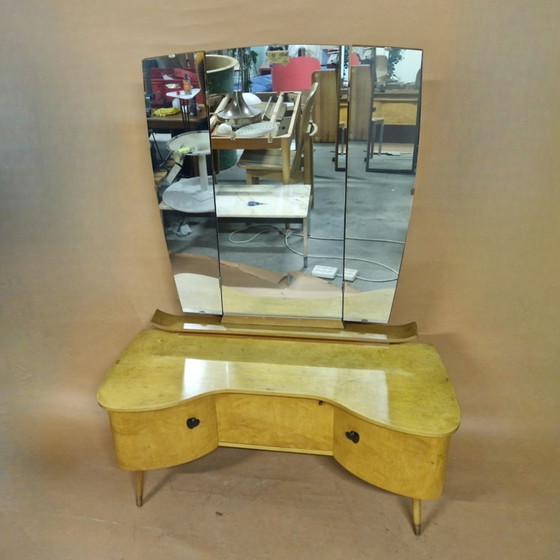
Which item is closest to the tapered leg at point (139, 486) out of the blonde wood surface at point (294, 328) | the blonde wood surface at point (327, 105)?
the blonde wood surface at point (294, 328)

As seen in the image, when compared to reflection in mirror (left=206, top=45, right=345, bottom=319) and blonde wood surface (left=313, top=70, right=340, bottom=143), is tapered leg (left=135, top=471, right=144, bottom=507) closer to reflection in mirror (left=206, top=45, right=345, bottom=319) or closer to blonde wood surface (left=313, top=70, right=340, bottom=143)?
reflection in mirror (left=206, top=45, right=345, bottom=319)

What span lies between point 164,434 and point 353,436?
47 centimetres

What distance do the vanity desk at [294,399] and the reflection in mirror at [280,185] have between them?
91 millimetres

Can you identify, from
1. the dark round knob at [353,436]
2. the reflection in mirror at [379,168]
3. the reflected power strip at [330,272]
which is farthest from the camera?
the reflected power strip at [330,272]

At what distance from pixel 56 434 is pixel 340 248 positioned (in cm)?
107

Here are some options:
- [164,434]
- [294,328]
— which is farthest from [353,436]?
[164,434]

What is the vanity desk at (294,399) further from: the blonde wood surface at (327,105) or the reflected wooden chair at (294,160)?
the blonde wood surface at (327,105)

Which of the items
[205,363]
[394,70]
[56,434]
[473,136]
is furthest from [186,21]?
[56,434]

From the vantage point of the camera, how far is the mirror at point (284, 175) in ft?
4.37

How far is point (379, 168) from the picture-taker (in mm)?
1367

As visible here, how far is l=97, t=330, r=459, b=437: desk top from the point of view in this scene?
136cm

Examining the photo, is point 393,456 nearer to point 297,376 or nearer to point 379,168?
point 297,376

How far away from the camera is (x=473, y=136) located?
1.37 meters

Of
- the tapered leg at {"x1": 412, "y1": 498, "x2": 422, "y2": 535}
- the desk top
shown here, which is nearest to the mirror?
the desk top
